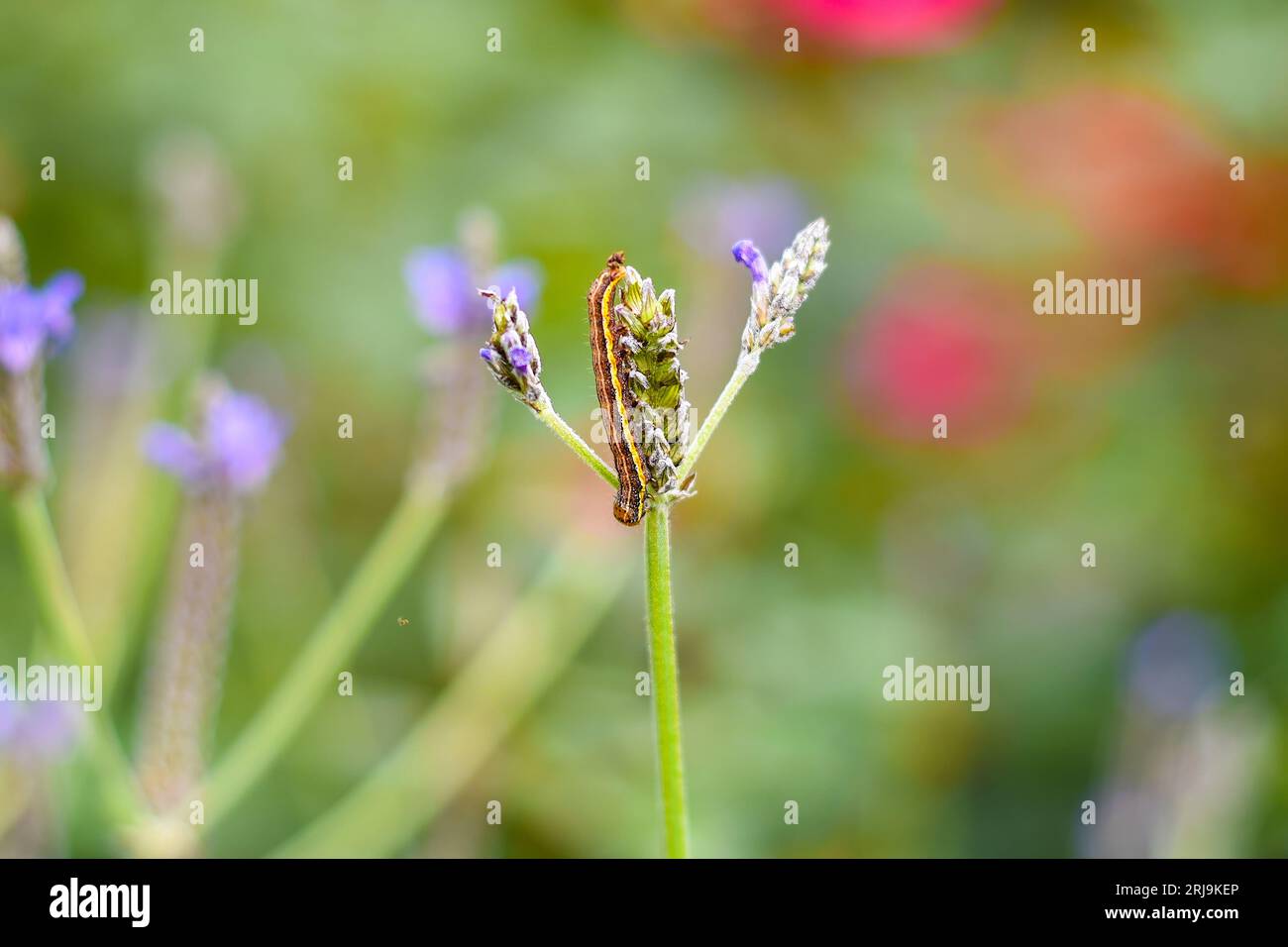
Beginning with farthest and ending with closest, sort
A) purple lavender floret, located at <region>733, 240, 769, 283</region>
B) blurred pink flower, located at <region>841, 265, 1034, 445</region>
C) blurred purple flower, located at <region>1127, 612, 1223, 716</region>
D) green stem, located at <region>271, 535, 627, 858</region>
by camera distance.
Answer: blurred pink flower, located at <region>841, 265, 1034, 445</region> < blurred purple flower, located at <region>1127, 612, 1223, 716</region> < green stem, located at <region>271, 535, 627, 858</region> < purple lavender floret, located at <region>733, 240, 769, 283</region>

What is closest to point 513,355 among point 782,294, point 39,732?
point 782,294

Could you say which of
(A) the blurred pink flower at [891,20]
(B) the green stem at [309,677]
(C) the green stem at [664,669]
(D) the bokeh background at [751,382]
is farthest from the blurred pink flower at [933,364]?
(C) the green stem at [664,669]

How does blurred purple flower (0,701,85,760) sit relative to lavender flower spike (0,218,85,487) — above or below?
below

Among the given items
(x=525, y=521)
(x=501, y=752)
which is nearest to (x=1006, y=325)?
(x=525, y=521)

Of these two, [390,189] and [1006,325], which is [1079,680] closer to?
[1006,325]

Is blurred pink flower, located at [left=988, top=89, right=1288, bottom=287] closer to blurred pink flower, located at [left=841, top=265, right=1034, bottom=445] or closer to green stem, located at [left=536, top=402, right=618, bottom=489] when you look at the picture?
blurred pink flower, located at [left=841, top=265, right=1034, bottom=445]

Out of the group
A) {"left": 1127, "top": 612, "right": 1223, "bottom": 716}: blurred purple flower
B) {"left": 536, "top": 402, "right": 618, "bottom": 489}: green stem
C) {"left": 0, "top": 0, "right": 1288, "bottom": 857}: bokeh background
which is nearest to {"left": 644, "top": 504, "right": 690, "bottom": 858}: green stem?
{"left": 536, "top": 402, "right": 618, "bottom": 489}: green stem

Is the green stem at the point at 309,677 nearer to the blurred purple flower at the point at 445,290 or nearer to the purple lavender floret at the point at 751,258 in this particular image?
the blurred purple flower at the point at 445,290

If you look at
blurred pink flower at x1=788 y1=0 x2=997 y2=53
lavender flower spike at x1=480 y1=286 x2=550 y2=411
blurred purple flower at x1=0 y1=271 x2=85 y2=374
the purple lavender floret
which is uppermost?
blurred pink flower at x1=788 y1=0 x2=997 y2=53
